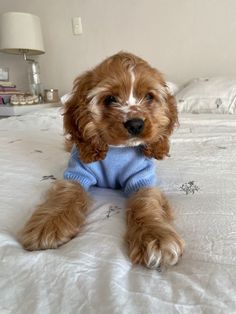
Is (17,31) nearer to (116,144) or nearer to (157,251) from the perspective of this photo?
(116,144)

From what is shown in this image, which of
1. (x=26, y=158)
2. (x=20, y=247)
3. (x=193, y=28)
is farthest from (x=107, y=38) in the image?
(x=20, y=247)

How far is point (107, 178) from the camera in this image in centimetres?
95

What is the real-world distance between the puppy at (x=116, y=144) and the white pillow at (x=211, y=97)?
1310mm

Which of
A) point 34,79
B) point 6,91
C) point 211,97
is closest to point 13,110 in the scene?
point 6,91

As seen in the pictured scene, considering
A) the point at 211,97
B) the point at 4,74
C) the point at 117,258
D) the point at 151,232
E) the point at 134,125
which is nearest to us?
the point at 117,258

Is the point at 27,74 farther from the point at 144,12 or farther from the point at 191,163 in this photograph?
the point at 191,163

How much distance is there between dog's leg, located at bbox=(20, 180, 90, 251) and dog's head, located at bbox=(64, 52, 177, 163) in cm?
11

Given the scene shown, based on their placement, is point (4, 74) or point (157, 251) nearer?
point (157, 251)

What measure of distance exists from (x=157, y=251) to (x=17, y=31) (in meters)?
Result: 2.95

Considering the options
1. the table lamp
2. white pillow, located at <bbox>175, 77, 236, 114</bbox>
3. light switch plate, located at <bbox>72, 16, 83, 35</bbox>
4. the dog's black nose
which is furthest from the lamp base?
the dog's black nose

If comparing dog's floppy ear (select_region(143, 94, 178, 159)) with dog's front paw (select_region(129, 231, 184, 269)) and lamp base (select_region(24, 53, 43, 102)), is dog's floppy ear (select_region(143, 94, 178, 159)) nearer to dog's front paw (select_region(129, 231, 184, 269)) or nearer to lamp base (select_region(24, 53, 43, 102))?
dog's front paw (select_region(129, 231, 184, 269))

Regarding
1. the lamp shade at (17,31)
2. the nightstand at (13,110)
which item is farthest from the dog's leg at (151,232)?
the lamp shade at (17,31)

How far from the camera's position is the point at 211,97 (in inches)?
87.0

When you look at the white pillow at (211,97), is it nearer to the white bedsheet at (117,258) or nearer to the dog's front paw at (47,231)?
the white bedsheet at (117,258)
